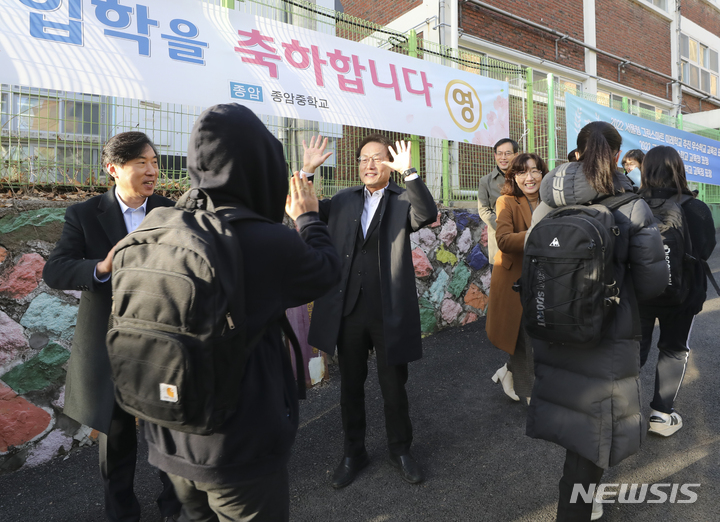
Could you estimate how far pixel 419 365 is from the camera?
4.64 m

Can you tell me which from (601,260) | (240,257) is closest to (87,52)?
(240,257)

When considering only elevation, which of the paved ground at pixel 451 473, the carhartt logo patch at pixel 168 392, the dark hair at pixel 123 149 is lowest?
the paved ground at pixel 451 473

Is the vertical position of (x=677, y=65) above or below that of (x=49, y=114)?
above

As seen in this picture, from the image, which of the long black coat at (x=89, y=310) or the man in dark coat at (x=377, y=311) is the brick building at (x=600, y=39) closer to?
the man in dark coat at (x=377, y=311)

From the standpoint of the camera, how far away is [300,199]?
168cm

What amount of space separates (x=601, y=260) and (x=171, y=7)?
12.0 feet

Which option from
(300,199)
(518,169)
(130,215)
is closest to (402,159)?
Answer: (300,199)

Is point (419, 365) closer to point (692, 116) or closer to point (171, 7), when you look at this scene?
point (171, 7)

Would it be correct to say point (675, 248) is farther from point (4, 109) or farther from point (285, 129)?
point (4, 109)

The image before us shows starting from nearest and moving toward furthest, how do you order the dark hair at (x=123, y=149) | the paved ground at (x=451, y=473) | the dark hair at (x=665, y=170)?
the dark hair at (x=123, y=149) < the paved ground at (x=451, y=473) < the dark hair at (x=665, y=170)

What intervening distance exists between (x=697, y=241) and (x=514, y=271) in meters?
1.20

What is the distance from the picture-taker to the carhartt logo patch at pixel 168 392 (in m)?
1.21

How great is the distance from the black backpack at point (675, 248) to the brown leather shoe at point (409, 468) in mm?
1803

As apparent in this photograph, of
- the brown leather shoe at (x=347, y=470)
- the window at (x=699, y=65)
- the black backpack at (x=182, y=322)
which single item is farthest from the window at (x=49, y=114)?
the window at (x=699, y=65)
